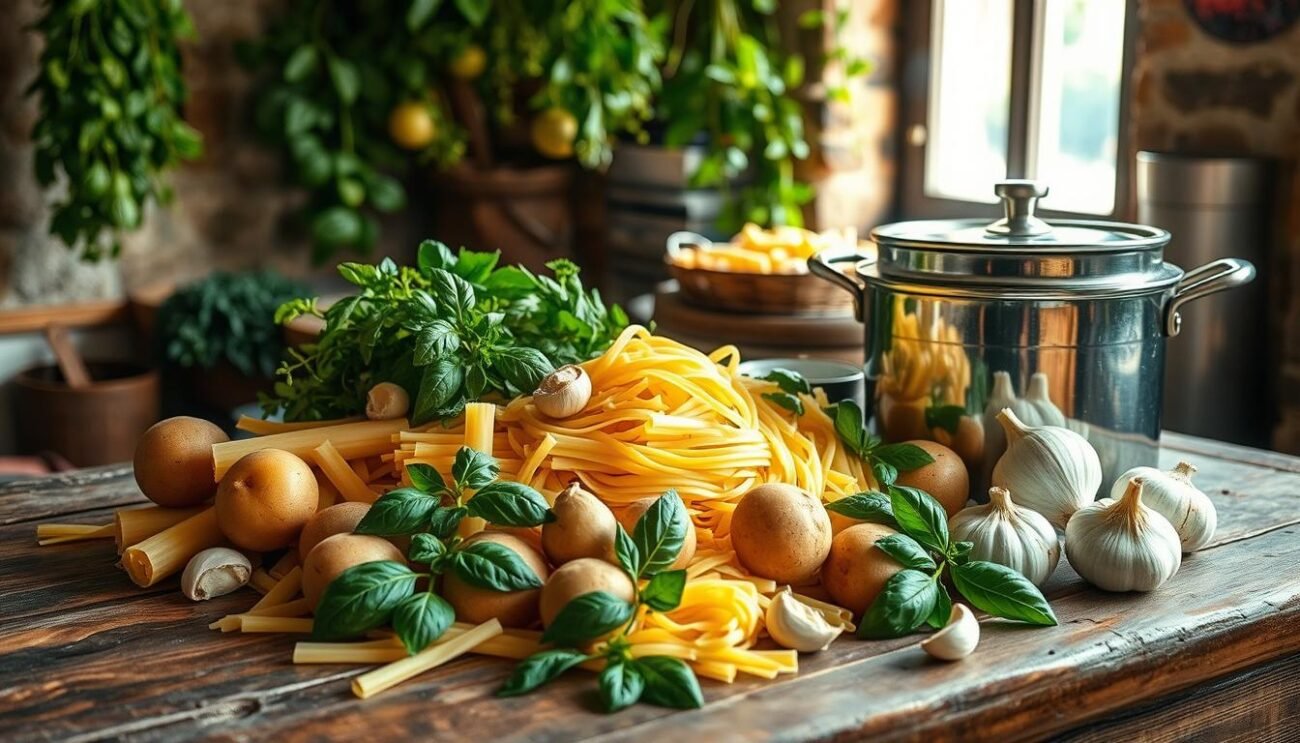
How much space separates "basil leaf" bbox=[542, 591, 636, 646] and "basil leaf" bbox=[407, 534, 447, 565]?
0.13 metres

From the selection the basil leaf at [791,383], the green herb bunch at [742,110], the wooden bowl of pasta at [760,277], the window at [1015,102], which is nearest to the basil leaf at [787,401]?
the basil leaf at [791,383]

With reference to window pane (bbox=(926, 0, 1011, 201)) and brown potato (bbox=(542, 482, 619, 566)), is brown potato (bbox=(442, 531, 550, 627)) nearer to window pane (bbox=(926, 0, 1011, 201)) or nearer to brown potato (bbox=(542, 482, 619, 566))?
brown potato (bbox=(542, 482, 619, 566))

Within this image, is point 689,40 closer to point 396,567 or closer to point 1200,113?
point 1200,113

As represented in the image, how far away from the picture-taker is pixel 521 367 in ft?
4.46

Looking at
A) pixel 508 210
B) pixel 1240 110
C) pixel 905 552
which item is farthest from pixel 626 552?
pixel 508 210

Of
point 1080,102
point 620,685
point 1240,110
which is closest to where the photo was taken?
point 620,685

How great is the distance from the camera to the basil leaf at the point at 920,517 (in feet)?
3.94

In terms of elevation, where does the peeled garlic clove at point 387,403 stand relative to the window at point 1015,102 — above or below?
below

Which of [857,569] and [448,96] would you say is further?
[448,96]

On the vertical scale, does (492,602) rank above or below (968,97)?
below

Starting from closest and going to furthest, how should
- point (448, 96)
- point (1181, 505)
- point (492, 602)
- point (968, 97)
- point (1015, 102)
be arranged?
point (492, 602)
point (1181, 505)
point (1015, 102)
point (968, 97)
point (448, 96)

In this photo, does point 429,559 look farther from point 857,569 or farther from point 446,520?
point 857,569

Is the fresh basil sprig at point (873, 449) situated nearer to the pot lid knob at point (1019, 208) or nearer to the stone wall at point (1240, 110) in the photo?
the pot lid knob at point (1019, 208)

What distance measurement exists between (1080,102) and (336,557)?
2463mm
